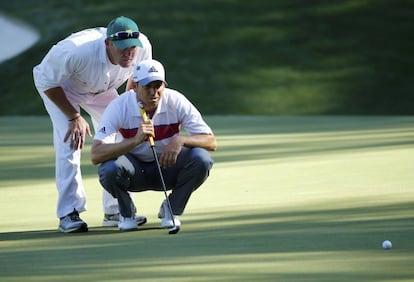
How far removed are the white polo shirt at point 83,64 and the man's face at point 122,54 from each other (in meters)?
0.10

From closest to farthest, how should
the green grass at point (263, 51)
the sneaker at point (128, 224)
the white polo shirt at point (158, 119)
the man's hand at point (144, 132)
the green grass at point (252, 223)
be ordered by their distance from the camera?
the green grass at point (252, 223)
the man's hand at point (144, 132)
the white polo shirt at point (158, 119)
the sneaker at point (128, 224)
the green grass at point (263, 51)

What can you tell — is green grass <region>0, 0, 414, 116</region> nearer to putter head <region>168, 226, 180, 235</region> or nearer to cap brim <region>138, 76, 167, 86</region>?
A: putter head <region>168, 226, 180, 235</region>

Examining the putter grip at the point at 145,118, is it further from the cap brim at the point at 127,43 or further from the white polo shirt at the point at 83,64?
the white polo shirt at the point at 83,64

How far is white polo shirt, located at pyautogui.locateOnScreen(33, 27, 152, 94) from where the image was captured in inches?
325

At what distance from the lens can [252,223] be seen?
830cm

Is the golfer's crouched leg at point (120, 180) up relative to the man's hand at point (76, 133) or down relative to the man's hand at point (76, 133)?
down

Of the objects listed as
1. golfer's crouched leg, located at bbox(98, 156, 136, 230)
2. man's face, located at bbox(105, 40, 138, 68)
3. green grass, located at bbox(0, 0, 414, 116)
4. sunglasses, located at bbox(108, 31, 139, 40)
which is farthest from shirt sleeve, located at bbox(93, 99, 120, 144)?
green grass, located at bbox(0, 0, 414, 116)

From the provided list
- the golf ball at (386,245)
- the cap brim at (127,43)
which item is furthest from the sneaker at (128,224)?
the golf ball at (386,245)

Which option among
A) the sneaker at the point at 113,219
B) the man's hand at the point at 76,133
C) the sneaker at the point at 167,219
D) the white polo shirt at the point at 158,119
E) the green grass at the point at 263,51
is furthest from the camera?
the green grass at the point at 263,51

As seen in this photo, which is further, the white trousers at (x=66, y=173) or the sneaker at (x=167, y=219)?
the white trousers at (x=66, y=173)

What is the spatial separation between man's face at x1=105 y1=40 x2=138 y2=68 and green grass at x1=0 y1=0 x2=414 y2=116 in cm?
1325

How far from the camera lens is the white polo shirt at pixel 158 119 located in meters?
7.96

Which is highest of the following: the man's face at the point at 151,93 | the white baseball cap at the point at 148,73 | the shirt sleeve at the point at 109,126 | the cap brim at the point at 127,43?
the cap brim at the point at 127,43

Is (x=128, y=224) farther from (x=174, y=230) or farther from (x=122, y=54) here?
A: (x=122, y=54)
